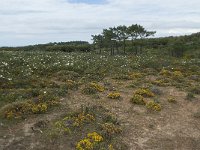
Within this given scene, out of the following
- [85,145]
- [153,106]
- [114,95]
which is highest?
[114,95]

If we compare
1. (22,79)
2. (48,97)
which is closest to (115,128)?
(48,97)

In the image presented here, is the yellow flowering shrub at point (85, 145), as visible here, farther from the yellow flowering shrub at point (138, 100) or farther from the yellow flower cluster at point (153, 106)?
the yellow flowering shrub at point (138, 100)

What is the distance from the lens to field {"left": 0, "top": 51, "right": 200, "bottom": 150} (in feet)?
45.4

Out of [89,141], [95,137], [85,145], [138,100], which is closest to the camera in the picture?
[85,145]

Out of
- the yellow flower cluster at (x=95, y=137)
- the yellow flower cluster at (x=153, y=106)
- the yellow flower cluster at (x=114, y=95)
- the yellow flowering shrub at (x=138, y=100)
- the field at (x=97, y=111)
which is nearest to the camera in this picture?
the yellow flower cluster at (x=95, y=137)

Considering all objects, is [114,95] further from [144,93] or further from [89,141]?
[89,141]

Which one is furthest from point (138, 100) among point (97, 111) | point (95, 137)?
point (95, 137)

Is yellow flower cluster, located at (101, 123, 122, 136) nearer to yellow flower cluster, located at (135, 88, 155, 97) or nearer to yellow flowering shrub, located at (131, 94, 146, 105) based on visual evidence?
yellow flowering shrub, located at (131, 94, 146, 105)

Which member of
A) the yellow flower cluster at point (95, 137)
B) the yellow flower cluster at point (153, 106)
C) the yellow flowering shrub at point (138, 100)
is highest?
the yellow flowering shrub at point (138, 100)

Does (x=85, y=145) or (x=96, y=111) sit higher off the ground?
(x=96, y=111)

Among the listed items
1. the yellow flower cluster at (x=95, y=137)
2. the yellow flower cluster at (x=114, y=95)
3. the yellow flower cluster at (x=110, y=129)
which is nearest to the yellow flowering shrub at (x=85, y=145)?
the yellow flower cluster at (x=95, y=137)

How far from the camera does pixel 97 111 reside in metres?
16.8

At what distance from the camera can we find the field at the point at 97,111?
13.8m

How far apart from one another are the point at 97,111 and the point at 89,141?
11.3ft
